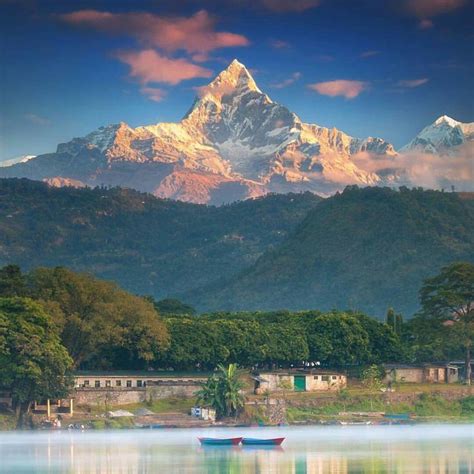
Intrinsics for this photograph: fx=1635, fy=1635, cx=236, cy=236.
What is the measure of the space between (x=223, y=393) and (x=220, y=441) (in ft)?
84.4

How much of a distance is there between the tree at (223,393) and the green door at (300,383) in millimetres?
13903

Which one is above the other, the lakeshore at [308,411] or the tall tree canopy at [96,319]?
the tall tree canopy at [96,319]

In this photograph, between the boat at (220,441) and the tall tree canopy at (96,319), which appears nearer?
the boat at (220,441)

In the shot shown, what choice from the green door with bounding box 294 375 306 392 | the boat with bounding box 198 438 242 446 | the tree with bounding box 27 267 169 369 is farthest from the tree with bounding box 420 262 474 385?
the boat with bounding box 198 438 242 446

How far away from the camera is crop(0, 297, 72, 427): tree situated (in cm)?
14288

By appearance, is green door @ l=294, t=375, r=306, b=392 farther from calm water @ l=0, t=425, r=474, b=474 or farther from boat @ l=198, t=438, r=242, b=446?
boat @ l=198, t=438, r=242, b=446

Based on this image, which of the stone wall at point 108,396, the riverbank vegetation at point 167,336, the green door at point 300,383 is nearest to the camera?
the riverbank vegetation at point 167,336

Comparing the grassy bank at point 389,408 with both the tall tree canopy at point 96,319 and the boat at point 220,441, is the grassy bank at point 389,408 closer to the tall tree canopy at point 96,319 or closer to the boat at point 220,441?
the tall tree canopy at point 96,319

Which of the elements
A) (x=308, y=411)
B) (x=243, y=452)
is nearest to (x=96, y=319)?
(x=308, y=411)

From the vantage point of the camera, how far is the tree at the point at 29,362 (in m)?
143

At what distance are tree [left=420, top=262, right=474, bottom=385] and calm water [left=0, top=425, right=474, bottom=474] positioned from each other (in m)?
31.6

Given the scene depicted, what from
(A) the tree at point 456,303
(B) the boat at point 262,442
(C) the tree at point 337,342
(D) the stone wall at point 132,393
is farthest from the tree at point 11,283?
(B) the boat at point 262,442

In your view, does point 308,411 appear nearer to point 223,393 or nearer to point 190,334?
point 223,393

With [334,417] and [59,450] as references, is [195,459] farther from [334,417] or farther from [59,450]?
[334,417]
